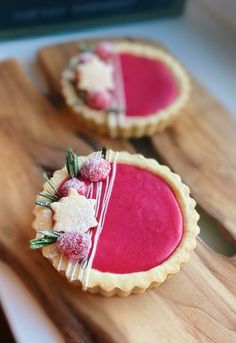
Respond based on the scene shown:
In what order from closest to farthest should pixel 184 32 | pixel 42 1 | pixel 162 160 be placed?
pixel 162 160 → pixel 42 1 → pixel 184 32

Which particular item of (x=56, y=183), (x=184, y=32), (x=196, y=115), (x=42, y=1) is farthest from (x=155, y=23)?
(x=56, y=183)

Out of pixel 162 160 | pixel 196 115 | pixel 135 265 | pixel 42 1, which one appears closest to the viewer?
pixel 135 265

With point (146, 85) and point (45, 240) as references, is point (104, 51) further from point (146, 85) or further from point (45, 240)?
point (45, 240)

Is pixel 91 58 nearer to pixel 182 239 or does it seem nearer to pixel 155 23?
pixel 155 23

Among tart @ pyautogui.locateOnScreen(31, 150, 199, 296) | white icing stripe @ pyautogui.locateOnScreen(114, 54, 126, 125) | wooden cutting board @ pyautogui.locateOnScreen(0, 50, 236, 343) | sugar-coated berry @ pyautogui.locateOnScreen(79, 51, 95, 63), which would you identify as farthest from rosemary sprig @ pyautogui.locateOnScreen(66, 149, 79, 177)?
sugar-coated berry @ pyautogui.locateOnScreen(79, 51, 95, 63)

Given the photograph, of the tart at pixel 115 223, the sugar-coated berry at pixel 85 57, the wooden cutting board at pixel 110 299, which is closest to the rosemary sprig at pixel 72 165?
the tart at pixel 115 223

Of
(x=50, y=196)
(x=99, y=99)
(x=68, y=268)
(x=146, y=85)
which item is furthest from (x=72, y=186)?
(x=146, y=85)
